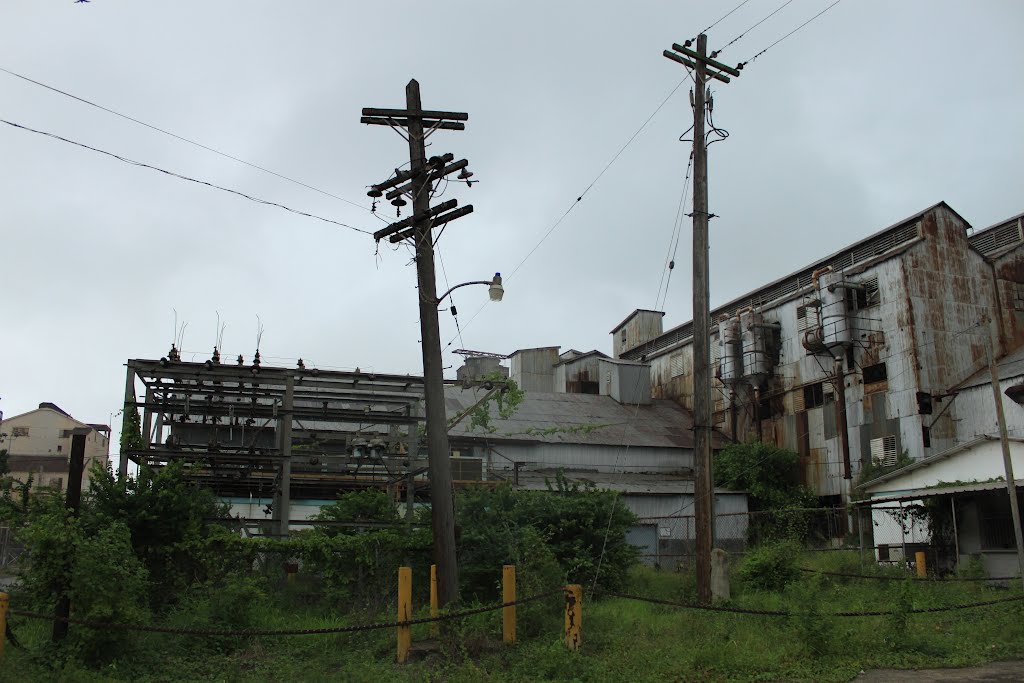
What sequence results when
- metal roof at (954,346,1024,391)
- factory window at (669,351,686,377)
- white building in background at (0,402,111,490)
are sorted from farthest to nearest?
white building in background at (0,402,111,490) → factory window at (669,351,686,377) → metal roof at (954,346,1024,391)

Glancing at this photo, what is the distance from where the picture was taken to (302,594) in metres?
15.8

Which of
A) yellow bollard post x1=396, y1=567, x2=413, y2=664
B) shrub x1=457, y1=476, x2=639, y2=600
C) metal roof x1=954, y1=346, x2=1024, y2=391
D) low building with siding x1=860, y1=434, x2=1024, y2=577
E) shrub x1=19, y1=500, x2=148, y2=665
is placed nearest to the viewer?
shrub x1=19, y1=500, x2=148, y2=665

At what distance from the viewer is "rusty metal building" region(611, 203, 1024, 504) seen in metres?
33.9

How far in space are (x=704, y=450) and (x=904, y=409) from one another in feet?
70.5

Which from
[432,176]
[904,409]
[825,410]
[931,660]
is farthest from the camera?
[825,410]

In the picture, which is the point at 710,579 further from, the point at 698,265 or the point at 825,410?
the point at 825,410

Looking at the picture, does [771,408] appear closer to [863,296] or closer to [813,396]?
[813,396]

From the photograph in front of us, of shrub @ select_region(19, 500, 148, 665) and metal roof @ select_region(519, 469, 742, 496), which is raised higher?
metal roof @ select_region(519, 469, 742, 496)

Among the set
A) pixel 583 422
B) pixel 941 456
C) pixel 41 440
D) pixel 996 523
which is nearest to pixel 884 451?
pixel 941 456

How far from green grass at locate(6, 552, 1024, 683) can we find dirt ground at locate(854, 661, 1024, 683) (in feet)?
0.70

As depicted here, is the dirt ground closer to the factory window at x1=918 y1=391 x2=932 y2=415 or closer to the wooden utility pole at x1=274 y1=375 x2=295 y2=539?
the wooden utility pole at x1=274 y1=375 x2=295 y2=539

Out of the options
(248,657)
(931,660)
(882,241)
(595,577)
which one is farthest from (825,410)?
(248,657)

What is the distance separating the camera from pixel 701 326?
53.2ft

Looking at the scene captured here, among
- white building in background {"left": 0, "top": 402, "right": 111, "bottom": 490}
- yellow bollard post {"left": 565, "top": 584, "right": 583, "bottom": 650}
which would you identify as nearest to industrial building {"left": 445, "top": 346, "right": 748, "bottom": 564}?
yellow bollard post {"left": 565, "top": 584, "right": 583, "bottom": 650}
